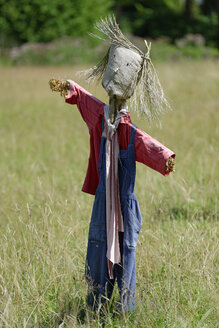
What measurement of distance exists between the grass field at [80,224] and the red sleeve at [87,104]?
20 cm

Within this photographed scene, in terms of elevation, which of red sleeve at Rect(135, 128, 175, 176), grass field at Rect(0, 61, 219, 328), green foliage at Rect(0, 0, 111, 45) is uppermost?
green foliage at Rect(0, 0, 111, 45)

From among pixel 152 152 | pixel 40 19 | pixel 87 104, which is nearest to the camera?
pixel 152 152

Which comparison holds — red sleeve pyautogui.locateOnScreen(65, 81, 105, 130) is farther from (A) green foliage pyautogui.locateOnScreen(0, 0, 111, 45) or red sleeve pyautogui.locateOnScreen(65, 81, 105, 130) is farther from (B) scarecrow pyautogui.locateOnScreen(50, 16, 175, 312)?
(A) green foliage pyautogui.locateOnScreen(0, 0, 111, 45)

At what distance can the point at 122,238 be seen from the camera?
7.34 ft

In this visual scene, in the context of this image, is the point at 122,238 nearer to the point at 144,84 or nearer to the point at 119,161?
the point at 119,161

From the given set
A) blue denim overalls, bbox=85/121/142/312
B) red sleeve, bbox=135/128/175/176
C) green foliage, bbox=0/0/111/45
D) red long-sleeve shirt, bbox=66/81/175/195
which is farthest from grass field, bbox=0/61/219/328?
green foliage, bbox=0/0/111/45

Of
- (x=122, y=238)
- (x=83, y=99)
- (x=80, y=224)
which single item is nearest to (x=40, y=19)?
(x=80, y=224)

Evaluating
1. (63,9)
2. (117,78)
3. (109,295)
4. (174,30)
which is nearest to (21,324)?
(109,295)

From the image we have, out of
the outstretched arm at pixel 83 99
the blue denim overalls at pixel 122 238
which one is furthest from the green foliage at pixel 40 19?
the blue denim overalls at pixel 122 238

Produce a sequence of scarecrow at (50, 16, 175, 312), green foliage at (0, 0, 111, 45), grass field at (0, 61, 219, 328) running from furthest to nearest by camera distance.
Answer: green foliage at (0, 0, 111, 45) < grass field at (0, 61, 219, 328) < scarecrow at (50, 16, 175, 312)

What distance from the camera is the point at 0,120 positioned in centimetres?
802

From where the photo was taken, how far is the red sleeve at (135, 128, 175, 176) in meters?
1.96

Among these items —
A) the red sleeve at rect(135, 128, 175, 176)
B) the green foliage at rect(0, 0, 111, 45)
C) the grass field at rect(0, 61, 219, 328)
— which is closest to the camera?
the red sleeve at rect(135, 128, 175, 176)

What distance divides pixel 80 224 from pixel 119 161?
3.75 feet
